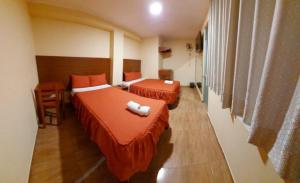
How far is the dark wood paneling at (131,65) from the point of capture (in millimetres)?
5206

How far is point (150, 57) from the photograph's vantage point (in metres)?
6.20

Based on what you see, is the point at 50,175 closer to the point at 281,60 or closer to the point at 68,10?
the point at 281,60

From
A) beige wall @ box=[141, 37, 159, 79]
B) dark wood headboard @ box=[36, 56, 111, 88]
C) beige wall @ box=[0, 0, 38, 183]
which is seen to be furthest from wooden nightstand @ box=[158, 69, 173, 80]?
beige wall @ box=[0, 0, 38, 183]

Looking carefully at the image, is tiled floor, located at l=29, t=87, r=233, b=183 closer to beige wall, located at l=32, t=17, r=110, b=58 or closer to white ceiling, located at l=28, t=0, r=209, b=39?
beige wall, located at l=32, t=17, r=110, b=58

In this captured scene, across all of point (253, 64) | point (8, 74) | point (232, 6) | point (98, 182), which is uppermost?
point (232, 6)

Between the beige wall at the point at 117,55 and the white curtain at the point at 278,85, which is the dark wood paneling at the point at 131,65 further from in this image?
the white curtain at the point at 278,85

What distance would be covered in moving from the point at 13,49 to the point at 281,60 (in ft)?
8.31

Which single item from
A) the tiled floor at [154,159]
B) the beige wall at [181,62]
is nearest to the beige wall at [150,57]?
the beige wall at [181,62]

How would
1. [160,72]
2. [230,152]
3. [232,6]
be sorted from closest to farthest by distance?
[232,6] < [230,152] < [160,72]

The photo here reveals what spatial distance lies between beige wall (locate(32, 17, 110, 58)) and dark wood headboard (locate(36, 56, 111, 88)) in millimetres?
127

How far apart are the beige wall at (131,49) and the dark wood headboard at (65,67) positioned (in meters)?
1.24

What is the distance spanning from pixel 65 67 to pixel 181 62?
5.22 m

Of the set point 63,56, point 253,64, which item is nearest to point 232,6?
point 253,64

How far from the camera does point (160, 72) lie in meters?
Answer: 6.26
